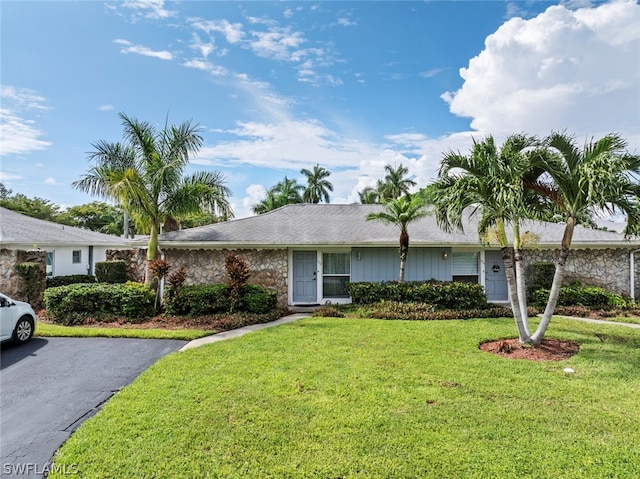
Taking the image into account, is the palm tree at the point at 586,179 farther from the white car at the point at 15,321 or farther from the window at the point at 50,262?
the window at the point at 50,262

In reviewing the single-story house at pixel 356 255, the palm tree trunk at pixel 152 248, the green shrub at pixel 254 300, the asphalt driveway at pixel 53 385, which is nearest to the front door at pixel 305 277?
the single-story house at pixel 356 255

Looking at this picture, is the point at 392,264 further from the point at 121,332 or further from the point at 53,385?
the point at 53,385

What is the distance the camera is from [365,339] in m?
8.27

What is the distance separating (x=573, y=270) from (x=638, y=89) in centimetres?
657

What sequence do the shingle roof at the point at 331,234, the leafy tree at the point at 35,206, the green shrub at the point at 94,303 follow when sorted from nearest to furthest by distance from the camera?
the green shrub at the point at 94,303
the shingle roof at the point at 331,234
the leafy tree at the point at 35,206

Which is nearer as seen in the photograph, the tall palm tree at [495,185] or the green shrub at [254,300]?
the tall palm tree at [495,185]

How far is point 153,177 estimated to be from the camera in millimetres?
11820

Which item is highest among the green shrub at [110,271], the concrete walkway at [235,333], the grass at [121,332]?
the green shrub at [110,271]

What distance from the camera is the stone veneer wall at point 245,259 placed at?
42.2ft

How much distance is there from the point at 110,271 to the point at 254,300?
8.64m

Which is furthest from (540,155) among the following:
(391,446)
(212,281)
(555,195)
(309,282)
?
(212,281)

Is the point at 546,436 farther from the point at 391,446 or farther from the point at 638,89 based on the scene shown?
the point at 638,89

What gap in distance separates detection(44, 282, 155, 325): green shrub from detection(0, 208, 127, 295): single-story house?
248 centimetres

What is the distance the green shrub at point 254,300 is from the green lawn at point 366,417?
3.66 metres
